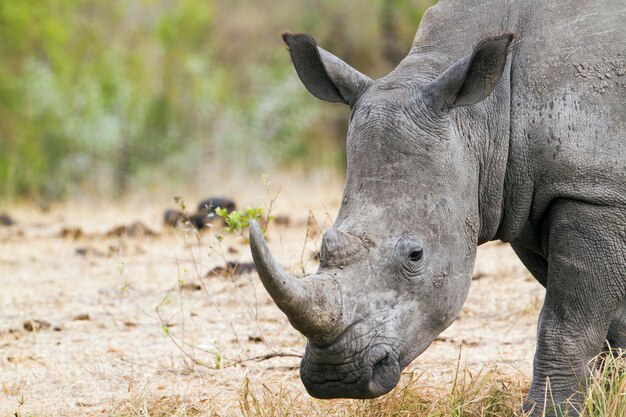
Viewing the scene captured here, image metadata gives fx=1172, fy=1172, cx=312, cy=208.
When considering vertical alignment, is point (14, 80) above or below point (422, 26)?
above

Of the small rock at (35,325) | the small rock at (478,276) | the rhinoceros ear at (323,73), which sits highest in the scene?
the rhinoceros ear at (323,73)

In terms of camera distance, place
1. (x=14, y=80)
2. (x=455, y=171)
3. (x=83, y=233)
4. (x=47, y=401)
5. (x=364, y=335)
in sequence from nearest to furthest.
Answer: (x=364, y=335), (x=455, y=171), (x=47, y=401), (x=83, y=233), (x=14, y=80)

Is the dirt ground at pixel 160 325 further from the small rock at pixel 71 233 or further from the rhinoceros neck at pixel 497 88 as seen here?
the rhinoceros neck at pixel 497 88

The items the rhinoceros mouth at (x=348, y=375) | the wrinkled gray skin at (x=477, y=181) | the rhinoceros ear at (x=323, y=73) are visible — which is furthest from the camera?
the rhinoceros ear at (x=323, y=73)

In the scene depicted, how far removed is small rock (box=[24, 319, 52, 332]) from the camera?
730 centimetres

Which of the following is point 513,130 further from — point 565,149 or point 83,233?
point 83,233

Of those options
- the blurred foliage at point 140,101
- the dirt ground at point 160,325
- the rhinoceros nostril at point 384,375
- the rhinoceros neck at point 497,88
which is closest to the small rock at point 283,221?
the dirt ground at point 160,325

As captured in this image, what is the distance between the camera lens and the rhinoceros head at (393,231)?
4.42 metres

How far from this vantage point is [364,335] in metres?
4.44

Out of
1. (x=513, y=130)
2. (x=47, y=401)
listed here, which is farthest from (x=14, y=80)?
(x=513, y=130)

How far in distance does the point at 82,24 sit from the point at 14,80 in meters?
2.43

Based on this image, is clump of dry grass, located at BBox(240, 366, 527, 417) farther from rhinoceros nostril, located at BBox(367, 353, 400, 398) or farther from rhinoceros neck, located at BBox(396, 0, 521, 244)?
rhinoceros neck, located at BBox(396, 0, 521, 244)

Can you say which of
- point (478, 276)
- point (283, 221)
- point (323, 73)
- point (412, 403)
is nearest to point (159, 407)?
point (412, 403)

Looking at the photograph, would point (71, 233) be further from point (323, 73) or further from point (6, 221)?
point (323, 73)
